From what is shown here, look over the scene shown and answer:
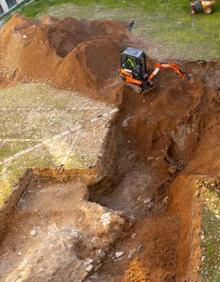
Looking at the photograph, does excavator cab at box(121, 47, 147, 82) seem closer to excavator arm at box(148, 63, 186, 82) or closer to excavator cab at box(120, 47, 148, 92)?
excavator cab at box(120, 47, 148, 92)

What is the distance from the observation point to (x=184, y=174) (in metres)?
12.9

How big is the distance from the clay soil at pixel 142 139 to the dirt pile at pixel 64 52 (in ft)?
0.15

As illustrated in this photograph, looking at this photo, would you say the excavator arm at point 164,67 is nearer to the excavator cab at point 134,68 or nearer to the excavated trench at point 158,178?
the excavator cab at point 134,68

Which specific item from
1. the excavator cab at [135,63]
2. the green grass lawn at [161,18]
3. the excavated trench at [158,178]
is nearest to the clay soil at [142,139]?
the excavated trench at [158,178]

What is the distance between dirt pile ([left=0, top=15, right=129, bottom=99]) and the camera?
660 inches

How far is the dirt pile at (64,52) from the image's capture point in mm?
16766

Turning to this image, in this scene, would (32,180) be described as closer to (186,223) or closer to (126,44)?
(186,223)

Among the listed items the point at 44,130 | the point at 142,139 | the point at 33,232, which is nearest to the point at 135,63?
the point at 142,139

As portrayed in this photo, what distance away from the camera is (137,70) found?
15.0 metres

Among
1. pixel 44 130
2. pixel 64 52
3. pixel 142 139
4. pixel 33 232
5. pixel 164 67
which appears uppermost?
pixel 64 52

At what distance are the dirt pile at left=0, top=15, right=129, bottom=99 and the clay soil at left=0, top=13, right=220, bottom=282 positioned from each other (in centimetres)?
5

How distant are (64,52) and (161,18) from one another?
6327 mm

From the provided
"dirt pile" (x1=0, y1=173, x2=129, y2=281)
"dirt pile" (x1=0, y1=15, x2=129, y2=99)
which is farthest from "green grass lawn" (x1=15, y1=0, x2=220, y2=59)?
"dirt pile" (x1=0, y1=173, x2=129, y2=281)

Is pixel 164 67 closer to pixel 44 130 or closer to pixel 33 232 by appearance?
pixel 44 130
